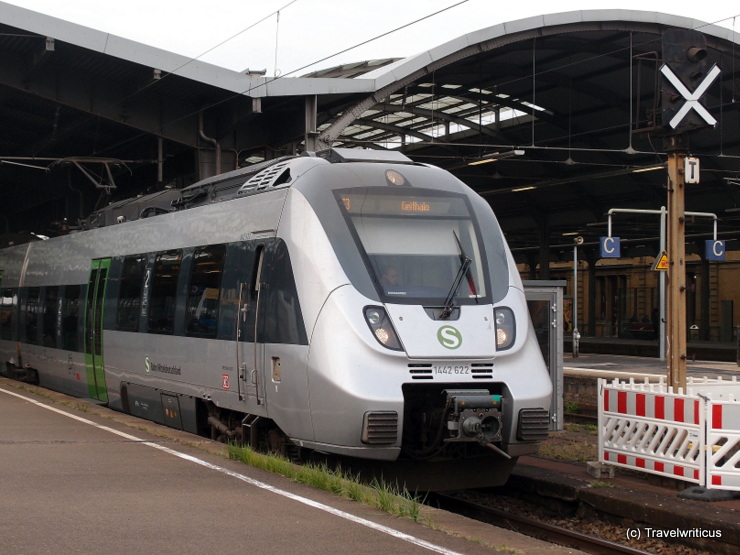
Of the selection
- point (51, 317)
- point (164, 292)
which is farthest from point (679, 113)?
point (51, 317)

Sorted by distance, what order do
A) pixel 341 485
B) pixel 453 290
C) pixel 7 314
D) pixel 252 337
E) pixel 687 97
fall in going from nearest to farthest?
pixel 341 485
pixel 453 290
pixel 687 97
pixel 252 337
pixel 7 314

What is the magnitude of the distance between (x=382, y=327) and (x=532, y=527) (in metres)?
2.30

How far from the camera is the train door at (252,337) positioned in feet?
33.8

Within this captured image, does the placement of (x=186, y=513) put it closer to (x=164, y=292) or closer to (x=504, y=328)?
(x=504, y=328)

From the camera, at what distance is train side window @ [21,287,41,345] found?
21078 mm

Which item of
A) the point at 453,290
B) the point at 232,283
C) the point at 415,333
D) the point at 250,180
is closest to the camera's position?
the point at 415,333

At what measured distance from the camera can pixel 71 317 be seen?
1808cm

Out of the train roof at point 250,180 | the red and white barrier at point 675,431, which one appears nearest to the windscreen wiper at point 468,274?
the train roof at point 250,180

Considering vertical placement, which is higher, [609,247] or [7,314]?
[609,247]

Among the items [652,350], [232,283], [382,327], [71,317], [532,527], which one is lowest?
[532,527]

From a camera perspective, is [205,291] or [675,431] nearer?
[675,431]

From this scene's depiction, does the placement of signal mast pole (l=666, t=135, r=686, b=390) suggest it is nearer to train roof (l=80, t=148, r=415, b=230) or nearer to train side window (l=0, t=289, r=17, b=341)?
train roof (l=80, t=148, r=415, b=230)

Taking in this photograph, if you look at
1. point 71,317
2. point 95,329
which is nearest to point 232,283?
point 95,329

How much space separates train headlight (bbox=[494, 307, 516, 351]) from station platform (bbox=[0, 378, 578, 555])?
2.50 metres
